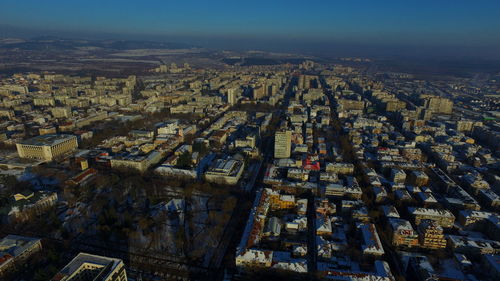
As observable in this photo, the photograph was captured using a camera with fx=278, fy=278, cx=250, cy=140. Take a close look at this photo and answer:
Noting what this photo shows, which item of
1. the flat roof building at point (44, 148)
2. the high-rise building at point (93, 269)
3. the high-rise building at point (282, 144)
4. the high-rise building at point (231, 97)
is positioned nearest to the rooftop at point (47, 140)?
A: the flat roof building at point (44, 148)

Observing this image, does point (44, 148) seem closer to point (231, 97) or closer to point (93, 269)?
point (93, 269)

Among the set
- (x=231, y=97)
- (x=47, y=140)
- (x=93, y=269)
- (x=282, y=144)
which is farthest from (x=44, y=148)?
(x=231, y=97)

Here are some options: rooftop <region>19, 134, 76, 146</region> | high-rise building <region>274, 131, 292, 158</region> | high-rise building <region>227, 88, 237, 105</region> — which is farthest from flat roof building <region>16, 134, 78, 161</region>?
high-rise building <region>227, 88, 237, 105</region>

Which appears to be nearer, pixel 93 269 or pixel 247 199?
pixel 93 269

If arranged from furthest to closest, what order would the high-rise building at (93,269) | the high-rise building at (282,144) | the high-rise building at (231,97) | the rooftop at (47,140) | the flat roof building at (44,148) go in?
the high-rise building at (231,97)
the rooftop at (47,140)
the high-rise building at (282,144)
the flat roof building at (44,148)
the high-rise building at (93,269)

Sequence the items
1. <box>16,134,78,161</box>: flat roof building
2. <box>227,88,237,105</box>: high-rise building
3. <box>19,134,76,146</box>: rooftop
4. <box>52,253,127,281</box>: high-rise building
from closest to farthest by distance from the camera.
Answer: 1. <box>52,253,127,281</box>: high-rise building
2. <box>16,134,78,161</box>: flat roof building
3. <box>19,134,76,146</box>: rooftop
4. <box>227,88,237,105</box>: high-rise building

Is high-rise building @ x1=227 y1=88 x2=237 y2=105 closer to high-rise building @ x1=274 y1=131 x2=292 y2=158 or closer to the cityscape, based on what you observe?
the cityscape

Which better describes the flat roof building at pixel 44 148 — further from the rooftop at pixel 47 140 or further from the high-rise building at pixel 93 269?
the high-rise building at pixel 93 269
